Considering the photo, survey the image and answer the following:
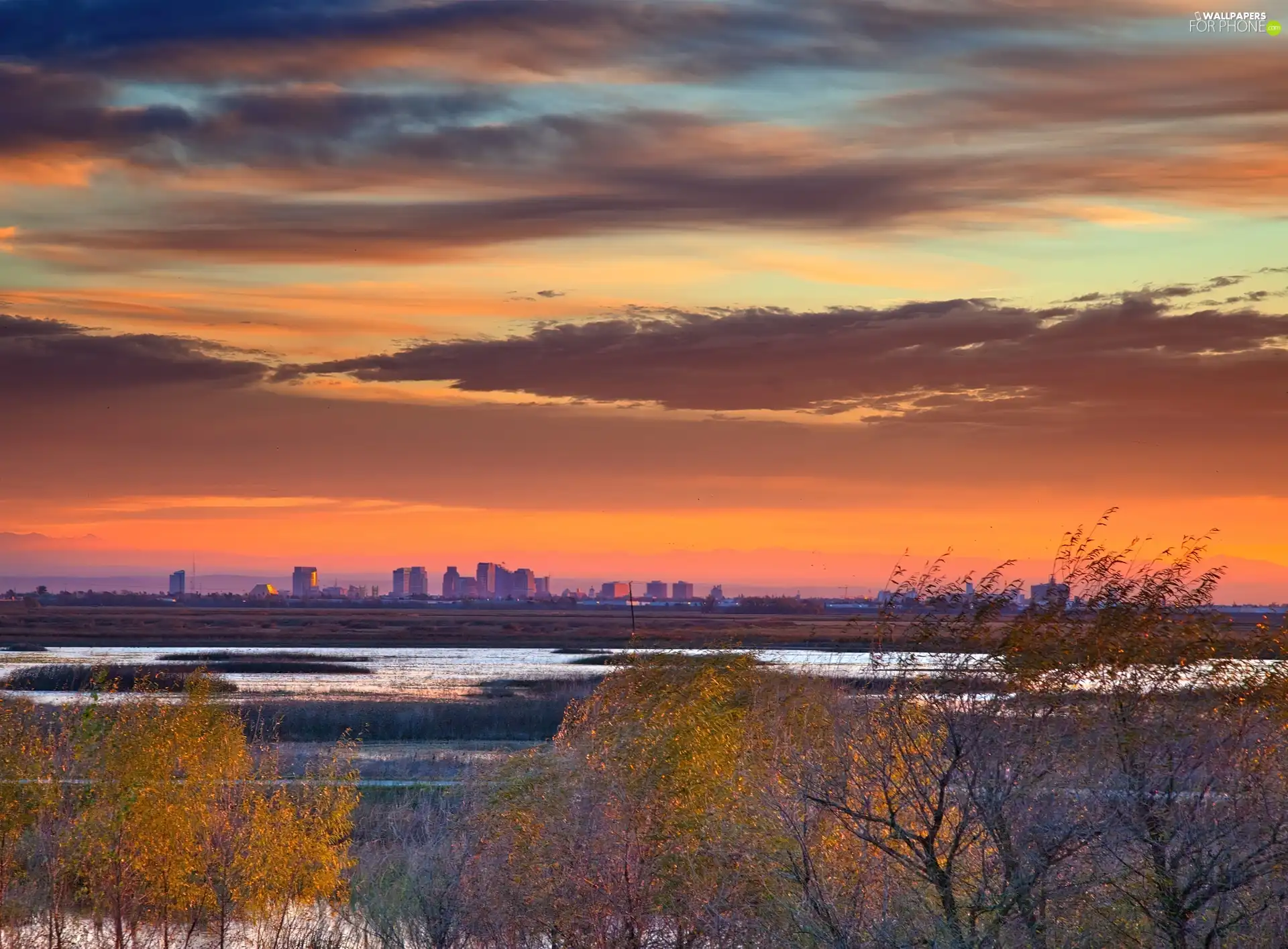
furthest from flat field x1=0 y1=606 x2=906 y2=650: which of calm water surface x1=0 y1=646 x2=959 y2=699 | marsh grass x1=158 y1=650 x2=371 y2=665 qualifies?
marsh grass x1=158 y1=650 x2=371 y2=665

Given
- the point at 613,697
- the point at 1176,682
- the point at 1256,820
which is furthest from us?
the point at 613,697

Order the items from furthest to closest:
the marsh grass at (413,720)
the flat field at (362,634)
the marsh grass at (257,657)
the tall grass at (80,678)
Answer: the flat field at (362,634) < the marsh grass at (257,657) < the tall grass at (80,678) < the marsh grass at (413,720)

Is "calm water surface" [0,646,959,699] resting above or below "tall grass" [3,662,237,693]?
below

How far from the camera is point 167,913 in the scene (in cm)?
2875

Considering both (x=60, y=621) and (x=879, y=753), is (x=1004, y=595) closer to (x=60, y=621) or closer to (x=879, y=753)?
(x=879, y=753)

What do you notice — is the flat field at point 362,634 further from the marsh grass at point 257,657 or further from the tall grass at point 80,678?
the tall grass at point 80,678

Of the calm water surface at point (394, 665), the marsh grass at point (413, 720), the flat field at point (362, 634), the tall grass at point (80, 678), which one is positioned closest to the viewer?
the marsh grass at point (413, 720)

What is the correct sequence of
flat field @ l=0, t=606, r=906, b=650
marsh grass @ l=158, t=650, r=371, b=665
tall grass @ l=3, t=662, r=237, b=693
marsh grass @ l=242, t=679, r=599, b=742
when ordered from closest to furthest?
marsh grass @ l=242, t=679, r=599, b=742, tall grass @ l=3, t=662, r=237, b=693, marsh grass @ l=158, t=650, r=371, b=665, flat field @ l=0, t=606, r=906, b=650

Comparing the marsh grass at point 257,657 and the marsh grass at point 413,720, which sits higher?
the marsh grass at point 413,720

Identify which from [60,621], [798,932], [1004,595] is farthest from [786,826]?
[60,621]

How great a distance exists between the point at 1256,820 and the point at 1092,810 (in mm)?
1964

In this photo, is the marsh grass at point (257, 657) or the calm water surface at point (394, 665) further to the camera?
the marsh grass at point (257, 657)

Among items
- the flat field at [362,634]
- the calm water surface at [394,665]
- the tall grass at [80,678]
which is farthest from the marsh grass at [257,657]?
the flat field at [362,634]

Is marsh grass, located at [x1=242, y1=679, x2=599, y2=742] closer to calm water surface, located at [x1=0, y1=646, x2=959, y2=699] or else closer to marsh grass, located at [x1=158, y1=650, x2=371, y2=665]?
calm water surface, located at [x1=0, y1=646, x2=959, y2=699]
